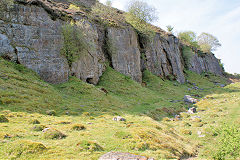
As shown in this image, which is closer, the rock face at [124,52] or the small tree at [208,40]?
the rock face at [124,52]

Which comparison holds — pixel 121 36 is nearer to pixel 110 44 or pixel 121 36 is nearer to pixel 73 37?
pixel 110 44

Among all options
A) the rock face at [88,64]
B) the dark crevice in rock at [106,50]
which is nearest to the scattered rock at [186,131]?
the rock face at [88,64]

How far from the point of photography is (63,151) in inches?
364

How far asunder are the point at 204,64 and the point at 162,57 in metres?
52.5

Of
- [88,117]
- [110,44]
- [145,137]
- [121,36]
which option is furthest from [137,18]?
[145,137]

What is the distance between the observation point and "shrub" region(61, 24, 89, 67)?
3269cm

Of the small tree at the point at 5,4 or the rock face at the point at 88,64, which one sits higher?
the small tree at the point at 5,4

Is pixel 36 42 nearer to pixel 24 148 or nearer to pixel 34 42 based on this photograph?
pixel 34 42

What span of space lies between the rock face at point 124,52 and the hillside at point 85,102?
0.98 feet

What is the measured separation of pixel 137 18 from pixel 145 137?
5311 centimetres

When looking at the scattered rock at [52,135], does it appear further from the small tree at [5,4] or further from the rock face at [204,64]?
the rock face at [204,64]

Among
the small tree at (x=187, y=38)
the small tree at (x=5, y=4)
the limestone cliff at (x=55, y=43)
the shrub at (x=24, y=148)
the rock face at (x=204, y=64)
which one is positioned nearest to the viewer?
the shrub at (x=24, y=148)

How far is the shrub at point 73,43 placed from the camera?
107 feet

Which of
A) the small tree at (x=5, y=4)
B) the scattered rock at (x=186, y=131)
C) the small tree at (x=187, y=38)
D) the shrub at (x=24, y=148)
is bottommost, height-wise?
the shrub at (x=24, y=148)
